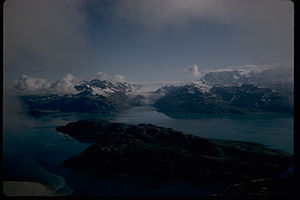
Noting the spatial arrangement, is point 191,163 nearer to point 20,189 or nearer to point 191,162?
point 191,162

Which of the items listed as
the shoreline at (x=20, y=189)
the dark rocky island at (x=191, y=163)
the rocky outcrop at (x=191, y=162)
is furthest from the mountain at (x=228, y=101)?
the shoreline at (x=20, y=189)

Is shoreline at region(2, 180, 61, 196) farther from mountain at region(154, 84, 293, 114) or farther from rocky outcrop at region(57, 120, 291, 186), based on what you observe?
mountain at region(154, 84, 293, 114)

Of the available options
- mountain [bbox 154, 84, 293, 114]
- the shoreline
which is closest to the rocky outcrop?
the shoreline

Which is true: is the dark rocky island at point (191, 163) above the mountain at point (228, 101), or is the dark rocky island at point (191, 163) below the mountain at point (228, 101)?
below

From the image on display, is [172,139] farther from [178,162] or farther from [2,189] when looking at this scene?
[2,189]

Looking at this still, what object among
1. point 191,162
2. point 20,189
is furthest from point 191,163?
point 20,189

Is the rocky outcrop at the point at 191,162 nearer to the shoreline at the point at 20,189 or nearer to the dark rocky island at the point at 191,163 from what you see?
the dark rocky island at the point at 191,163

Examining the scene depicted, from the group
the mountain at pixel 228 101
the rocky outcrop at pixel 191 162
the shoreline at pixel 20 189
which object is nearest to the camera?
the shoreline at pixel 20 189

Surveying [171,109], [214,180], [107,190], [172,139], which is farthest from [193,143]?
[171,109]
